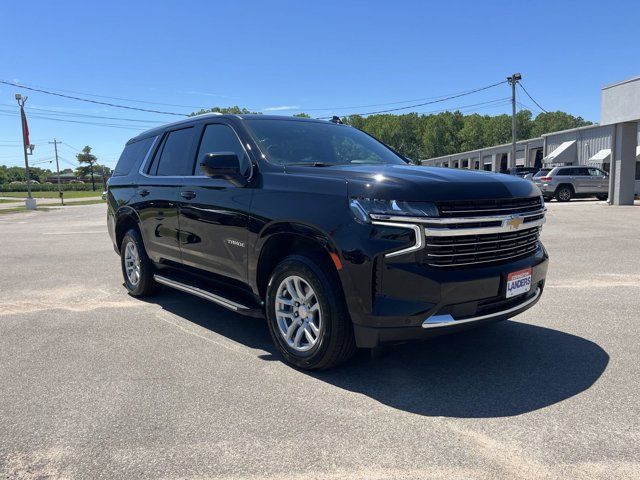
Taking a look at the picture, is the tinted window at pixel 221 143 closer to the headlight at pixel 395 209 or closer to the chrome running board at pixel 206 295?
the chrome running board at pixel 206 295

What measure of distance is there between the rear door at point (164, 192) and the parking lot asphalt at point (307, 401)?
76cm

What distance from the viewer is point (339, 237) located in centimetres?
335

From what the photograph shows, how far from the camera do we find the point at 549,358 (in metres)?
3.99

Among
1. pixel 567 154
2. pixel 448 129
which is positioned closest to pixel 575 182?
pixel 567 154

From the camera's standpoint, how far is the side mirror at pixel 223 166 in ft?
13.5

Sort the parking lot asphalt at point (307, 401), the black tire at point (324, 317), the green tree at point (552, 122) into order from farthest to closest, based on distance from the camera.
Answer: the green tree at point (552, 122) → the black tire at point (324, 317) → the parking lot asphalt at point (307, 401)

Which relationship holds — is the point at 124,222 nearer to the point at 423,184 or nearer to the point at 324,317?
the point at 324,317

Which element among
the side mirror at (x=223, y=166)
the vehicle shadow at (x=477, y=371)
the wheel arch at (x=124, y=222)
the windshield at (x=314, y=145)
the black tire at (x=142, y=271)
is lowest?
the vehicle shadow at (x=477, y=371)

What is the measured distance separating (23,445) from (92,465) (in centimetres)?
51

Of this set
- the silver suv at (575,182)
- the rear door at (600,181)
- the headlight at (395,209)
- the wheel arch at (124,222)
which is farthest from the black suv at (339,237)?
the rear door at (600,181)

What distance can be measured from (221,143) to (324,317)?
82.7 inches

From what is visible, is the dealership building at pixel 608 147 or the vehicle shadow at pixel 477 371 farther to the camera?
the dealership building at pixel 608 147

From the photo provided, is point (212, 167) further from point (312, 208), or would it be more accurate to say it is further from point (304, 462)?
point (304, 462)

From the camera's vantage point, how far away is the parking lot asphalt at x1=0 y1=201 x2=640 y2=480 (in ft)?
8.64
